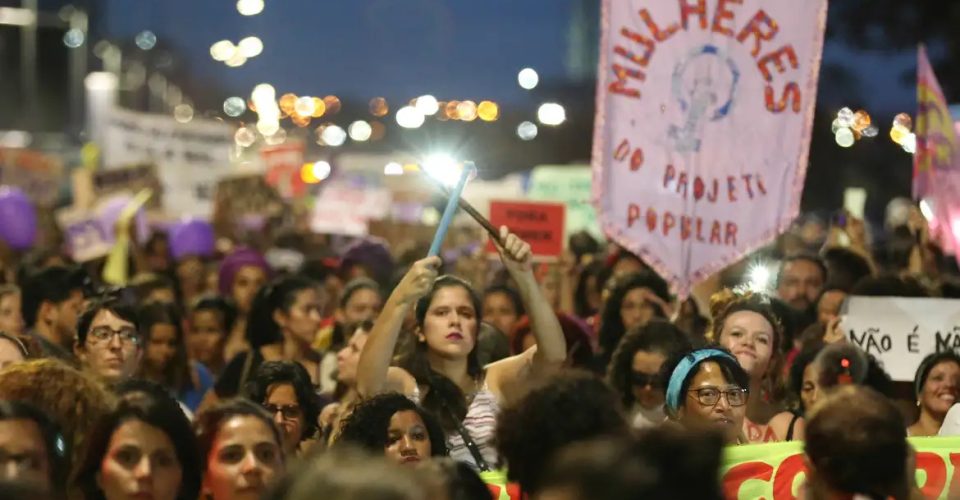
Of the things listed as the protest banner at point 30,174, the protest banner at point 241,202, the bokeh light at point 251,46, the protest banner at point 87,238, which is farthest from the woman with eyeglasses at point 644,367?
the bokeh light at point 251,46

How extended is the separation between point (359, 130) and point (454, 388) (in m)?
87.9

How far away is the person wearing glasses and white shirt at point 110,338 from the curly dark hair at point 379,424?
2.07 meters

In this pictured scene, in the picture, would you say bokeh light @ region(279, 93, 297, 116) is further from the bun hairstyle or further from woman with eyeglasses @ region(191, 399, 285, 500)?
woman with eyeglasses @ region(191, 399, 285, 500)

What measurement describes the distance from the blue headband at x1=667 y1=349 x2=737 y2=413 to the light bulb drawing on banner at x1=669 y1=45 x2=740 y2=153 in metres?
2.40

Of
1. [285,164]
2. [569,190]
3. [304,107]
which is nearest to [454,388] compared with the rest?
[569,190]

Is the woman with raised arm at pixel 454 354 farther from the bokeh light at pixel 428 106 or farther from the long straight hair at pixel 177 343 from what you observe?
the bokeh light at pixel 428 106

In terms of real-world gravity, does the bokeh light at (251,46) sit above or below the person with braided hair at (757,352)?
above

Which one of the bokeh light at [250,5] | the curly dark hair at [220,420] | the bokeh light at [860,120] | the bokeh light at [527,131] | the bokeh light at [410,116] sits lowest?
the curly dark hair at [220,420]

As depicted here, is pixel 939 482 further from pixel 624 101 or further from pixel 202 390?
pixel 202 390

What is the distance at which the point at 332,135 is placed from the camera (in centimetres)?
8975

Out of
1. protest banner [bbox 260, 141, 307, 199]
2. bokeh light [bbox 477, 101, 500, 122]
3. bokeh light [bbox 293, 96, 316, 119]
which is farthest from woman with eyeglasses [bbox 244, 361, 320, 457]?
bokeh light [bbox 477, 101, 500, 122]

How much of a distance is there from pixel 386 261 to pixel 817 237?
21.7 ft

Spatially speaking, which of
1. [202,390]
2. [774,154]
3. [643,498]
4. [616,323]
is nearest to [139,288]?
[202,390]

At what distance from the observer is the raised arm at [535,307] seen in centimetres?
738
